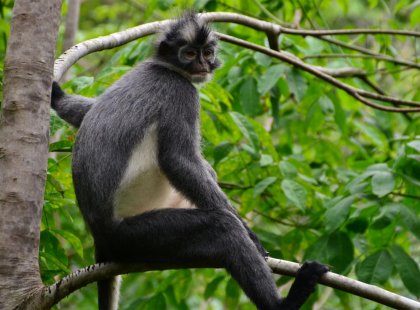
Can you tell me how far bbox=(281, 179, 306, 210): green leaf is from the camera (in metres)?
5.54

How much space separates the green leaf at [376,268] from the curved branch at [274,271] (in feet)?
3.77

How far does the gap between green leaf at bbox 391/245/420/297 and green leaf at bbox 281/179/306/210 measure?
840 millimetres

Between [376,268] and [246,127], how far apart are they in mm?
1511

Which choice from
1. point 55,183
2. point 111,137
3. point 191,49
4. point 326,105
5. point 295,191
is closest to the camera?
point 111,137

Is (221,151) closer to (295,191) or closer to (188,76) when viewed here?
(295,191)

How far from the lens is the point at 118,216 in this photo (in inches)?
172

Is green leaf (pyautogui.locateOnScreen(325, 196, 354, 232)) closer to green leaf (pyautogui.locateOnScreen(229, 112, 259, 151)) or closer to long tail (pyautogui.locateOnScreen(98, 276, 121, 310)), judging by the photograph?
green leaf (pyautogui.locateOnScreen(229, 112, 259, 151))

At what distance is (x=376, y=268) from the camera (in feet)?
16.4

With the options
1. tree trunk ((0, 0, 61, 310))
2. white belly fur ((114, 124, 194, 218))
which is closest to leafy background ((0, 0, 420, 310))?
white belly fur ((114, 124, 194, 218))

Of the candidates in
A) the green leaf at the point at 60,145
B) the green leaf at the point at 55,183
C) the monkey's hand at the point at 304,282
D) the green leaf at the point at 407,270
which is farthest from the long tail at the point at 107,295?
the green leaf at the point at 407,270

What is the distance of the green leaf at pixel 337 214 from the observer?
4.93 m

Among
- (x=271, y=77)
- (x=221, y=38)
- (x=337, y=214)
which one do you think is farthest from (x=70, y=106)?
(x=337, y=214)

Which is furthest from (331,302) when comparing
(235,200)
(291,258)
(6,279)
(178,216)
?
(6,279)

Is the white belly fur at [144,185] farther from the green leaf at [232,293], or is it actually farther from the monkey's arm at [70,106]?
the green leaf at [232,293]
